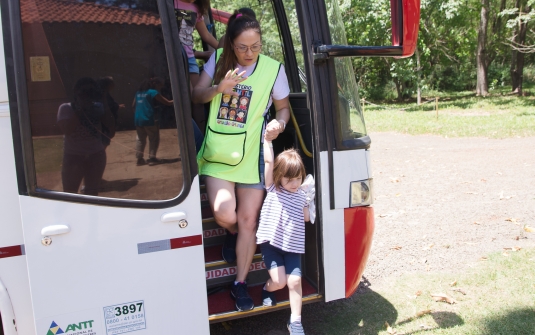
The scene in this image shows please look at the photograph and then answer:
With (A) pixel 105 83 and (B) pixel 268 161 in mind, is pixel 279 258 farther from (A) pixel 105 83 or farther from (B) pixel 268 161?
(A) pixel 105 83

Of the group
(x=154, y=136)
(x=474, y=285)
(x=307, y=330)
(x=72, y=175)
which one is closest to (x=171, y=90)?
(x=154, y=136)

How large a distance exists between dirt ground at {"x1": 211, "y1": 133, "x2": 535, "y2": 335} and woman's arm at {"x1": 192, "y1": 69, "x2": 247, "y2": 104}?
71.1 inches

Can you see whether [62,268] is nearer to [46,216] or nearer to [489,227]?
[46,216]

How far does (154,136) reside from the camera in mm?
2670

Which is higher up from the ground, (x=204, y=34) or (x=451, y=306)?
(x=204, y=34)

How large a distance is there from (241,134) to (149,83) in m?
0.74

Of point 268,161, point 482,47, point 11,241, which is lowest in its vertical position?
point 11,241

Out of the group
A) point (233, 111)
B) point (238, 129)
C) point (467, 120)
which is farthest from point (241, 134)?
point (467, 120)

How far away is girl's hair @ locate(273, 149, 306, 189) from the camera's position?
3.18m

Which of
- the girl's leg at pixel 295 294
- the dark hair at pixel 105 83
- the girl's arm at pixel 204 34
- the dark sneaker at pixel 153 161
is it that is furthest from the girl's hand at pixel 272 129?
the girl's arm at pixel 204 34

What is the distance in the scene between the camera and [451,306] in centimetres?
409

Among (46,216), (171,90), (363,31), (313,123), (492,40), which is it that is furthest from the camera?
(492,40)

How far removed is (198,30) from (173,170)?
1.73 meters

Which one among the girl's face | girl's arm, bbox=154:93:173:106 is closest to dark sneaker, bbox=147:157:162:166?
girl's arm, bbox=154:93:173:106
